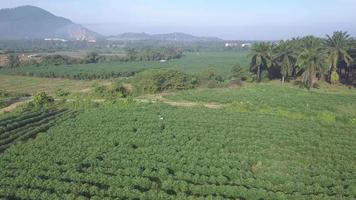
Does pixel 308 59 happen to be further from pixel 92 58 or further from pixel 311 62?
pixel 92 58

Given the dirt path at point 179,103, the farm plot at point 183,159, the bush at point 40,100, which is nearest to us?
the farm plot at point 183,159

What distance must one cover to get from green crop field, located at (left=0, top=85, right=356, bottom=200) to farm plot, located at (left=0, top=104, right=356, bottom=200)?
45 mm

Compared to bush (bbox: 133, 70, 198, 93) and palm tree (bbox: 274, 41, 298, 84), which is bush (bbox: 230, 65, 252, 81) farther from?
bush (bbox: 133, 70, 198, 93)

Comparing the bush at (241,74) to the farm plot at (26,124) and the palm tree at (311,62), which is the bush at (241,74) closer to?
the palm tree at (311,62)

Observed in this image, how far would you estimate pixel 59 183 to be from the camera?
1731cm

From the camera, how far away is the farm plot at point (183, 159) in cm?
1694

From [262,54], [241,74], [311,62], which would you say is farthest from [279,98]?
[241,74]

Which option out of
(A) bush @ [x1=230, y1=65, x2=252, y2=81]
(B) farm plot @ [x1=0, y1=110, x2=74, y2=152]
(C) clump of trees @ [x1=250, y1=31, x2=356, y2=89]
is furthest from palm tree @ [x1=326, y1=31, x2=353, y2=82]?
(B) farm plot @ [x1=0, y1=110, x2=74, y2=152]

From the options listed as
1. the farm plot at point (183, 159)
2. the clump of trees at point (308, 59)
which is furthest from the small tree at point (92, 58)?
the farm plot at point (183, 159)

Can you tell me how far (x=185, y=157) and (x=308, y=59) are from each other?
99.1 ft

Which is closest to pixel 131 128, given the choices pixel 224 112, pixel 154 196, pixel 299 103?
pixel 224 112

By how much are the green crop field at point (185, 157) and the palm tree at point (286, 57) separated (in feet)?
64.3

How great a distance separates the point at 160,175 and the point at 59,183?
160 inches

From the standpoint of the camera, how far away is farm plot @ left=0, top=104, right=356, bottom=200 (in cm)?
1694
